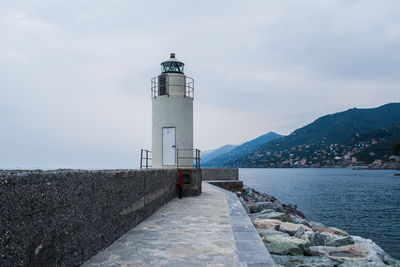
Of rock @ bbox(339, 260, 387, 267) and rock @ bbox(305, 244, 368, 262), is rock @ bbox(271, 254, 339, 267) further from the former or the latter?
rock @ bbox(305, 244, 368, 262)

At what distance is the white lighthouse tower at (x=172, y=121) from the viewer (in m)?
13.1

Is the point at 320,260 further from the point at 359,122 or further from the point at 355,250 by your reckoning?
the point at 359,122

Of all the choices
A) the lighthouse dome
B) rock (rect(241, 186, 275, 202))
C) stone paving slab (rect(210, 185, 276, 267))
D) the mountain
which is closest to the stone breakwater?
stone paving slab (rect(210, 185, 276, 267))

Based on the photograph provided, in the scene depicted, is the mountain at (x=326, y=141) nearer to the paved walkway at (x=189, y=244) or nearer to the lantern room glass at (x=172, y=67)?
the lantern room glass at (x=172, y=67)

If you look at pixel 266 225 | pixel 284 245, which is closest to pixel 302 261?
pixel 284 245

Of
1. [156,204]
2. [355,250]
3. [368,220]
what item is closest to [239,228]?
[355,250]

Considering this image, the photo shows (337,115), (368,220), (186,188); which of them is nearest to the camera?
(186,188)

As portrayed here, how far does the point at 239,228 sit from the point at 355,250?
209cm

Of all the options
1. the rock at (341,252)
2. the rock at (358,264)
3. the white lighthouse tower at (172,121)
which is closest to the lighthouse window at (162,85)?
the white lighthouse tower at (172,121)

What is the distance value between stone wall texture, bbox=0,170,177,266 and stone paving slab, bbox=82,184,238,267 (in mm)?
236

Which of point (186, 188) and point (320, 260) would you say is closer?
point (320, 260)

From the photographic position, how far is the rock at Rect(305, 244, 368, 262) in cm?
565

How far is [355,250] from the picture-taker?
5910mm

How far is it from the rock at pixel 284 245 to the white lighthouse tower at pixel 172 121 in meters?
7.39
